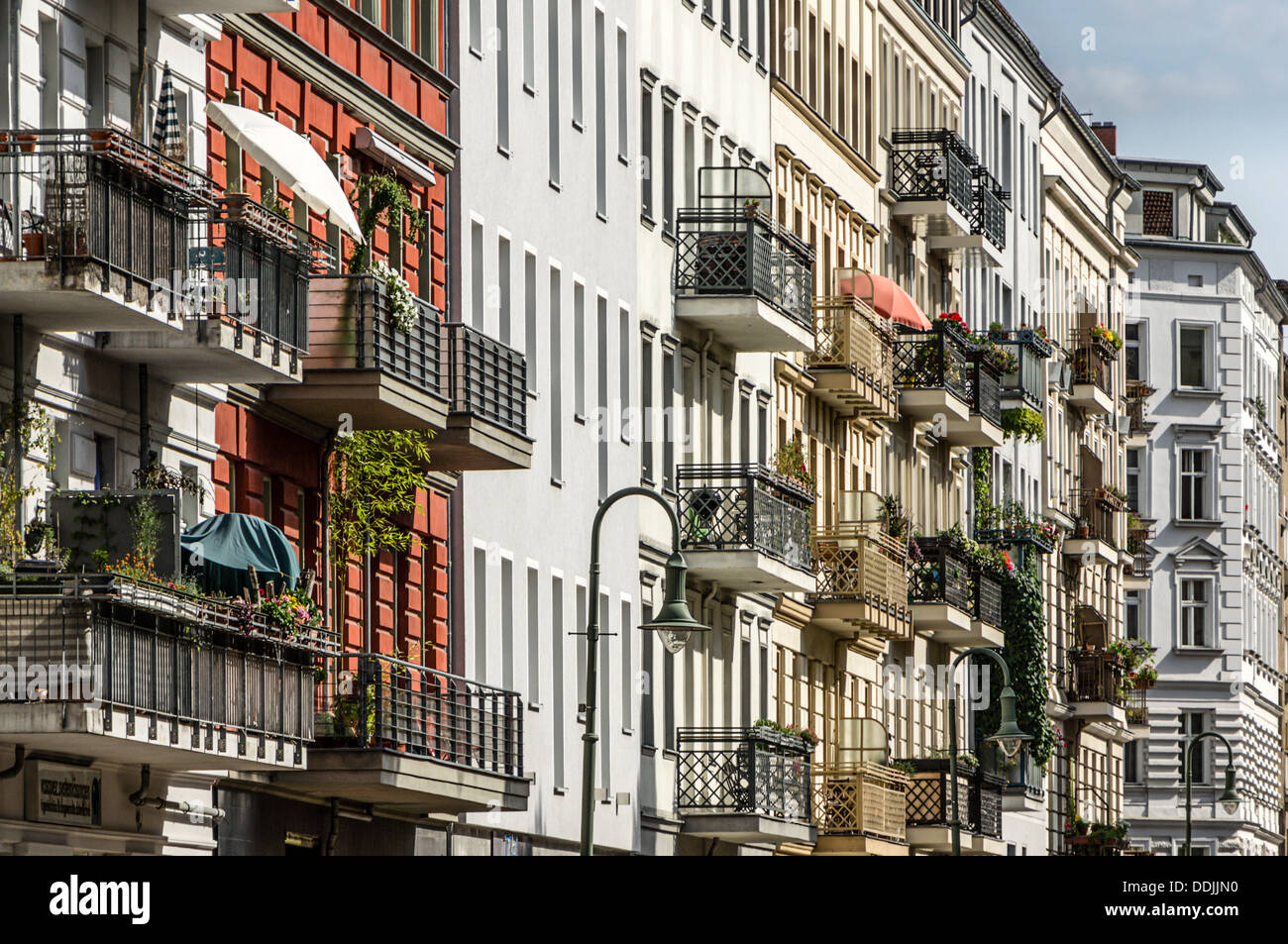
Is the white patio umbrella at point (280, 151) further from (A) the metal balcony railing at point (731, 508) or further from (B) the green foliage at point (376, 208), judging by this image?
(A) the metal balcony railing at point (731, 508)

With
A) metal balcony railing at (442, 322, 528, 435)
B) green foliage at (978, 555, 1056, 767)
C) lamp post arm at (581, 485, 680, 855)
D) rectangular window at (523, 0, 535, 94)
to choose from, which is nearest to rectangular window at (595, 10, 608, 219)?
rectangular window at (523, 0, 535, 94)

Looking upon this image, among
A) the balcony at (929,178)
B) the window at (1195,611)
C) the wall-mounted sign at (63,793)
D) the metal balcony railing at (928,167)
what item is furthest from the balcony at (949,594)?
the window at (1195,611)

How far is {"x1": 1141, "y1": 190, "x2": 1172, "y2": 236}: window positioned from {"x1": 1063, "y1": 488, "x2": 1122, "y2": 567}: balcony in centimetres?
2356

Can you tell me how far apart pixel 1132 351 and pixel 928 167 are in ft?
142

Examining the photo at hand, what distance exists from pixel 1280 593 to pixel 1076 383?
1436 inches

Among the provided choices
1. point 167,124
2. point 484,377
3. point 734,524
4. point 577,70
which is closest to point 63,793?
point 167,124

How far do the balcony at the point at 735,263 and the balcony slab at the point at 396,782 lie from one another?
1446 centimetres

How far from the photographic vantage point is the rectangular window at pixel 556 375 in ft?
138

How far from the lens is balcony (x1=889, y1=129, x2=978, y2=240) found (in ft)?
207

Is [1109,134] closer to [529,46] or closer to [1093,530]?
[1093,530]
